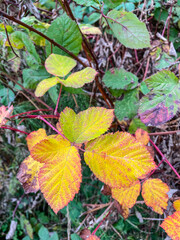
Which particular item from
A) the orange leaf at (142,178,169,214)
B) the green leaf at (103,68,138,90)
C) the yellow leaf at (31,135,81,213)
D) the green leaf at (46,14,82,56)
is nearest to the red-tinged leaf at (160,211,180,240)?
the orange leaf at (142,178,169,214)

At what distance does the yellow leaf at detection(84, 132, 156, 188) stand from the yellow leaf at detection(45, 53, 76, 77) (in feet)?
1.01

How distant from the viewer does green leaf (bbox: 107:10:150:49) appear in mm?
705

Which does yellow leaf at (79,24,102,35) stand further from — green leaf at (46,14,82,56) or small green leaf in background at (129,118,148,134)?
small green leaf in background at (129,118,148,134)

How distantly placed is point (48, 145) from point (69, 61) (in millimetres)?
358

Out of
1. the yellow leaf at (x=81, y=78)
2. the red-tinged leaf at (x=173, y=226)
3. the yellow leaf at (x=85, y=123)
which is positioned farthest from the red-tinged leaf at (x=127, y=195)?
the yellow leaf at (x=81, y=78)

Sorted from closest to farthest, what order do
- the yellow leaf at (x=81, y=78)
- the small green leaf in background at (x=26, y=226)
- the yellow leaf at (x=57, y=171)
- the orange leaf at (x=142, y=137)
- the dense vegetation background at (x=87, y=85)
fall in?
the yellow leaf at (x=57, y=171)
the yellow leaf at (x=81, y=78)
the orange leaf at (x=142, y=137)
the dense vegetation background at (x=87, y=85)
the small green leaf in background at (x=26, y=226)

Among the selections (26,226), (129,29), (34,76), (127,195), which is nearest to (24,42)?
(34,76)

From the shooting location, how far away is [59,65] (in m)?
0.67

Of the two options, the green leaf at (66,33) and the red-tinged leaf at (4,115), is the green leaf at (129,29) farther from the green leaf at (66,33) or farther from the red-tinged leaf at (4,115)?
the red-tinged leaf at (4,115)

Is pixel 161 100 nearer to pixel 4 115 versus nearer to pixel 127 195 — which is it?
pixel 127 195

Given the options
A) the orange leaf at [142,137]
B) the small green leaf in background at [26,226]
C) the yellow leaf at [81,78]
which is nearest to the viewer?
the yellow leaf at [81,78]

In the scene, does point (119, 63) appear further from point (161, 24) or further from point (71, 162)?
point (71, 162)

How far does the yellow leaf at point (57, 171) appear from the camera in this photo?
438 mm

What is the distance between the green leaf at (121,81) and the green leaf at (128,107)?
0.13 ft
